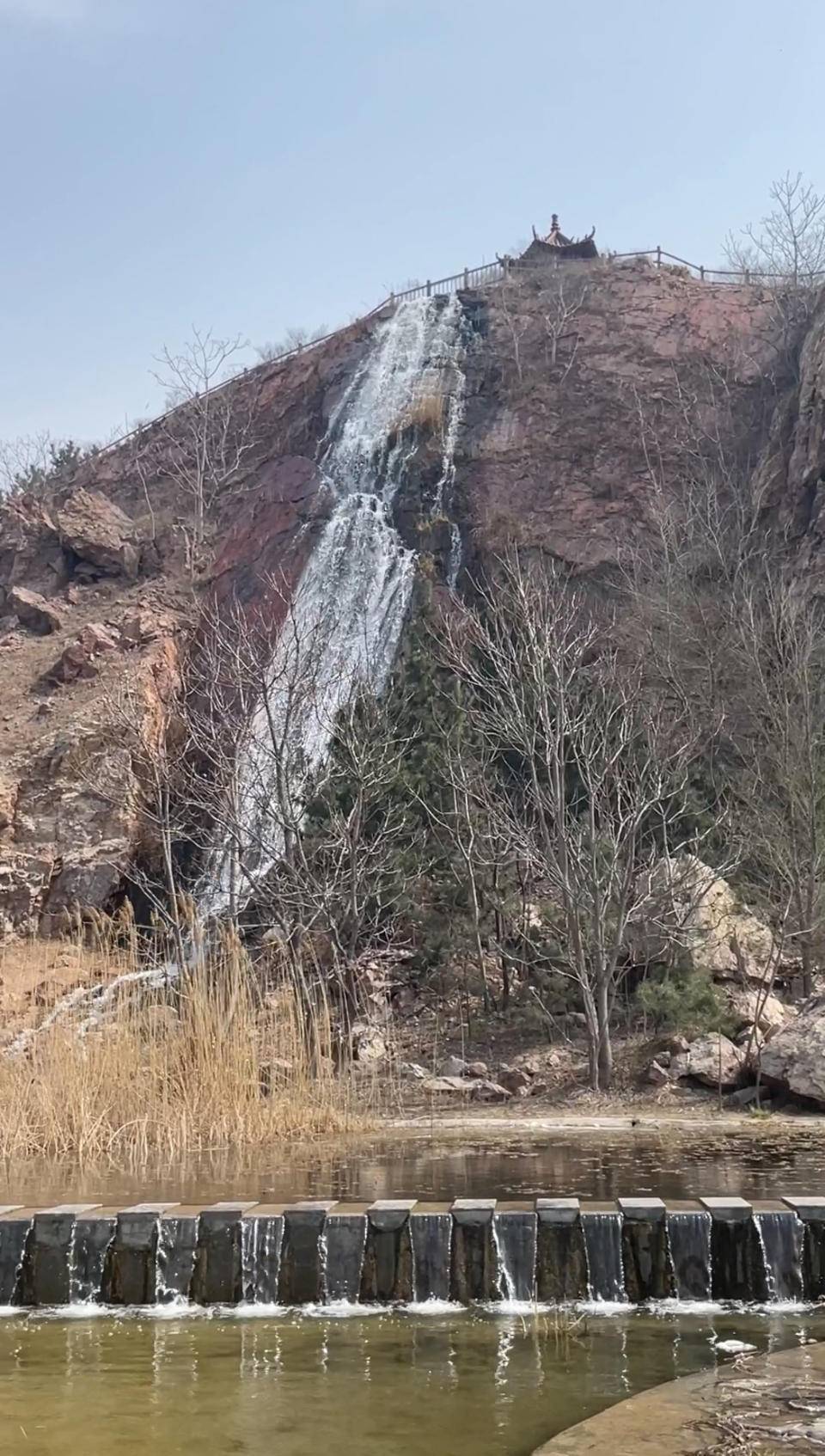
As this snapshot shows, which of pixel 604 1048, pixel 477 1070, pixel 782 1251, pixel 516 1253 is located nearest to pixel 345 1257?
pixel 516 1253

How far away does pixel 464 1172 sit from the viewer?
8578mm

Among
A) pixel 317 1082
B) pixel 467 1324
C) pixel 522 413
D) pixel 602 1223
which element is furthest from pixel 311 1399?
pixel 522 413

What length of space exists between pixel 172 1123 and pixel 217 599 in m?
22.2

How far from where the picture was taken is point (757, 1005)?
1471 cm

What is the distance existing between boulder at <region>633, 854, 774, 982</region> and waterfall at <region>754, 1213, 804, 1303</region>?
9458mm

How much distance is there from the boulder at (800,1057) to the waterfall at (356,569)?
7579mm

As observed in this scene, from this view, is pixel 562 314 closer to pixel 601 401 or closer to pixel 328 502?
pixel 601 401

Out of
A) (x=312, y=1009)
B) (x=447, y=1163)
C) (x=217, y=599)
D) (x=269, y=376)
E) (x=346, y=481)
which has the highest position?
(x=269, y=376)

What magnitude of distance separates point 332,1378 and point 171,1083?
5.30 m

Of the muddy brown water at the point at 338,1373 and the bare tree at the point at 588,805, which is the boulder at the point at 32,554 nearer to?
the bare tree at the point at 588,805

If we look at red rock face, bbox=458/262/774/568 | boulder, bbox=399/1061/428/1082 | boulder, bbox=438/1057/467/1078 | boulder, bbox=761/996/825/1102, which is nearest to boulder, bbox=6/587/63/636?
red rock face, bbox=458/262/774/568

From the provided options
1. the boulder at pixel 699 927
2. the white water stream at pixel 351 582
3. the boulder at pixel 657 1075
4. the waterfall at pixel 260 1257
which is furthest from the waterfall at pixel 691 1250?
the white water stream at pixel 351 582

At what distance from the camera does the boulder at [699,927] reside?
15.7m

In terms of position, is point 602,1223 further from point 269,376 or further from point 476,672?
Result: point 269,376
